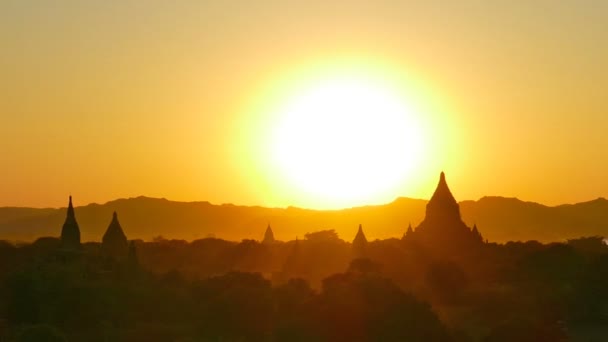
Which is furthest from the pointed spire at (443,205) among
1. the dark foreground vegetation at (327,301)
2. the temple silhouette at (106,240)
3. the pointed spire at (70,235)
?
the pointed spire at (70,235)

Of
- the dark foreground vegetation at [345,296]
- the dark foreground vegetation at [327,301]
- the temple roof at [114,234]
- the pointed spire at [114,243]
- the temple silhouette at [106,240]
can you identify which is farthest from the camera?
the temple roof at [114,234]

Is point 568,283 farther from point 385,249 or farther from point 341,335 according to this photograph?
point 341,335

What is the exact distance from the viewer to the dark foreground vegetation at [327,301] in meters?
46.6

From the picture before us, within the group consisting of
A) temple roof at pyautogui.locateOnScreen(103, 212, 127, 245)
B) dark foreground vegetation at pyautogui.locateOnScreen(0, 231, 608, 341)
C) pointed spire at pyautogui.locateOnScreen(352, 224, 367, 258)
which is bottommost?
dark foreground vegetation at pyautogui.locateOnScreen(0, 231, 608, 341)

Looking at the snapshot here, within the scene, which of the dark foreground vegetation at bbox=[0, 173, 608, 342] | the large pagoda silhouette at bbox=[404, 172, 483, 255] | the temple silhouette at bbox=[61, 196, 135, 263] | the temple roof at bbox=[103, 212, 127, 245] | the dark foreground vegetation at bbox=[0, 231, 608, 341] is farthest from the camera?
the large pagoda silhouette at bbox=[404, 172, 483, 255]

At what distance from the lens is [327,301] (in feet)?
166

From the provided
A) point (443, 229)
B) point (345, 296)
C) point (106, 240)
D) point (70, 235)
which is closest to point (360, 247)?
point (443, 229)

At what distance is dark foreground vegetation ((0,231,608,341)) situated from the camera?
1836 inches

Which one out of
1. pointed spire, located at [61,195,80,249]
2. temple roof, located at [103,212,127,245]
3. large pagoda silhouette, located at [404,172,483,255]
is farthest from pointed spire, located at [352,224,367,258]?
pointed spire, located at [61,195,80,249]

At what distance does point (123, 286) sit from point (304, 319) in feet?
47.7

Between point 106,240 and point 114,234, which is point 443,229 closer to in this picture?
point 114,234

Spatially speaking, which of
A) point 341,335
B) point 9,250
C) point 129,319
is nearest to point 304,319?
point 341,335

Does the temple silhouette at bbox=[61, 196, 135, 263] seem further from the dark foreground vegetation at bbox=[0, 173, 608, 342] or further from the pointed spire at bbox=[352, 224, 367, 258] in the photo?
the pointed spire at bbox=[352, 224, 367, 258]

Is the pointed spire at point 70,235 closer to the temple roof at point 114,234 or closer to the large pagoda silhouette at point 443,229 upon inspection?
the temple roof at point 114,234
